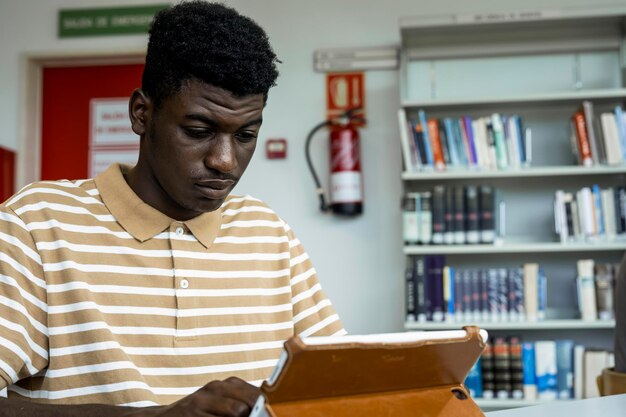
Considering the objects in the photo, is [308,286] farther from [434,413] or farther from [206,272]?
[434,413]

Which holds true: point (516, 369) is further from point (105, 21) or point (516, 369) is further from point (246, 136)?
point (105, 21)

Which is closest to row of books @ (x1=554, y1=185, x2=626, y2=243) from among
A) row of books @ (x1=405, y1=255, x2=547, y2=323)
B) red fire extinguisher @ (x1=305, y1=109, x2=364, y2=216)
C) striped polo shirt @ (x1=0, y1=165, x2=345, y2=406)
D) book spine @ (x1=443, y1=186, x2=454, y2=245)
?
row of books @ (x1=405, y1=255, x2=547, y2=323)

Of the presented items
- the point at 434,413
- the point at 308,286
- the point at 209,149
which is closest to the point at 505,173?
the point at 308,286

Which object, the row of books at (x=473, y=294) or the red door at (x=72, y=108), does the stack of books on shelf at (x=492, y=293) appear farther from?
the red door at (x=72, y=108)

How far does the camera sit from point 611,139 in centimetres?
323

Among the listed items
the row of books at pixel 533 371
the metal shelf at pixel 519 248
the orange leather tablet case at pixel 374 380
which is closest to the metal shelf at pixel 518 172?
the metal shelf at pixel 519 248

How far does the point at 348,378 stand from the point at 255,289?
0.52m

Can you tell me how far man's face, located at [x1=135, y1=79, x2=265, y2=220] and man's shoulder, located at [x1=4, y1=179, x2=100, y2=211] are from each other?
0.38 feet

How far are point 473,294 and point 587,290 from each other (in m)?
0.47

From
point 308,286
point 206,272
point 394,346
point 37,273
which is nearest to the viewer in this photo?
point 394,346

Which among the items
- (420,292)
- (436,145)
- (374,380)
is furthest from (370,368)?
(436,145)

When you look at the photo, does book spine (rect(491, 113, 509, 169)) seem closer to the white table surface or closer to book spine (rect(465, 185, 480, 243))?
book spine (rect(465, 185, 480, 243))

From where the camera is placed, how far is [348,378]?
2.58 ft

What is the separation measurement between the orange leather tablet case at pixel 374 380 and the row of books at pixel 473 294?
7.88 ft
